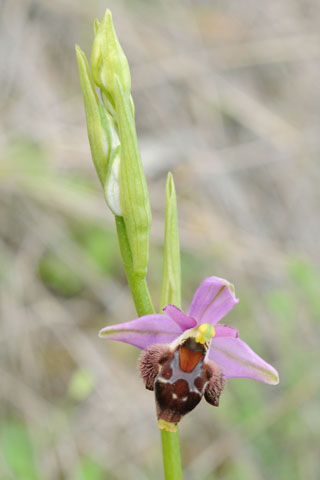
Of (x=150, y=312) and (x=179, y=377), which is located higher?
(x=150, y=312)

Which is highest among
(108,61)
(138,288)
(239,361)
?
(108,61)

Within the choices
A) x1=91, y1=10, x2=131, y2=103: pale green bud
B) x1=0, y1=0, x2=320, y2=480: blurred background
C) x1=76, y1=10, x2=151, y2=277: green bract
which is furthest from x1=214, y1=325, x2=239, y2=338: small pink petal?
x1=0, y1=0, x2=320, y2=480: blurred background

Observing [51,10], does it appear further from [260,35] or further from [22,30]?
[260,35]

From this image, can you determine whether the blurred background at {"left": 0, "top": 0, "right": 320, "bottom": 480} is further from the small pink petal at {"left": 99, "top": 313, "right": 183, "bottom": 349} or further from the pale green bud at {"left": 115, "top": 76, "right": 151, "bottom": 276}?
the pale green bud at {"left": 115, "top": 76, "right": 151, "bottom": 276}

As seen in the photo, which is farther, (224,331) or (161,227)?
(161,227)

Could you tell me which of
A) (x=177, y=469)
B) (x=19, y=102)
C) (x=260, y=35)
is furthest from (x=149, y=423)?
(x=260, y=35)

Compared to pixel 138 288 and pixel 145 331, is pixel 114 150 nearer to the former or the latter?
pixel 138 288

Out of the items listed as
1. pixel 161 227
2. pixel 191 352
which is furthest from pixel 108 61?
pixel 161 227
